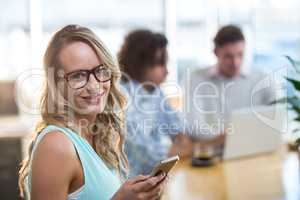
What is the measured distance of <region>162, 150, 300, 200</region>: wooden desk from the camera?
77.7 inches

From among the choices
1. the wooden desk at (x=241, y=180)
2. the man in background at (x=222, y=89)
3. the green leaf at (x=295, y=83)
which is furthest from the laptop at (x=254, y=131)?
the green leaf at (x=295, y=83)

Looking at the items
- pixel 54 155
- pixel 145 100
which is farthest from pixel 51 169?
pixel 145 100

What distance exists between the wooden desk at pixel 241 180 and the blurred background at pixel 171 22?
1.49 metres

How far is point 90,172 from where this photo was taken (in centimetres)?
114

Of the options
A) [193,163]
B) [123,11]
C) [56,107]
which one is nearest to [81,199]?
[56,107]

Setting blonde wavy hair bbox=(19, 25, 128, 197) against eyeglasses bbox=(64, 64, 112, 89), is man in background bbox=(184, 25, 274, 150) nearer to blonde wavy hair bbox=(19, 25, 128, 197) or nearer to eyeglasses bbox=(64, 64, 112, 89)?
blonde wavy hair bbox=(19, 25, 128, 197)

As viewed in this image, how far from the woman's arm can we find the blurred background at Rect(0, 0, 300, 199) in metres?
2.83

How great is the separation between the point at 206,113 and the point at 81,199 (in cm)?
195

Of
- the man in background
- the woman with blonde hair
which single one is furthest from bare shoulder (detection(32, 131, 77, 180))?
the man in background

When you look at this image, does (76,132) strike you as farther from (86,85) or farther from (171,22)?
(171,22)

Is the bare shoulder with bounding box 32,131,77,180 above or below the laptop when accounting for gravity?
above

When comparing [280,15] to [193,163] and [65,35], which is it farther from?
[65,35]

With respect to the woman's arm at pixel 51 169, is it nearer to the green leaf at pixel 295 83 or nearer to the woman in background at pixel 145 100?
the green leaf at pixel 295 83

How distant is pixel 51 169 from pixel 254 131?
1685 mm
